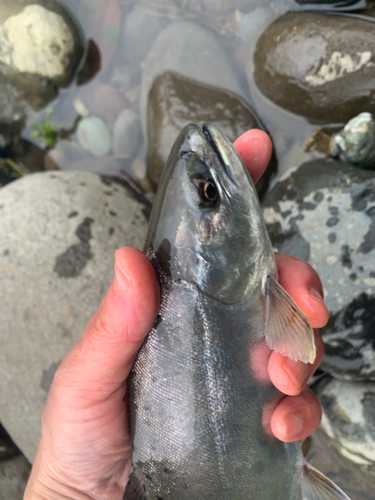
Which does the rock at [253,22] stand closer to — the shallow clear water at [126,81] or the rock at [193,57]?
the shallow clear water at [126,81]

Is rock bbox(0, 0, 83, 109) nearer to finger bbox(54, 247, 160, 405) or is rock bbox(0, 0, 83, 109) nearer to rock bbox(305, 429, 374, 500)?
finger bbox(54, 247, 160, 405)

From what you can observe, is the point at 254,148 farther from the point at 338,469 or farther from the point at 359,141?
the point at 338,469

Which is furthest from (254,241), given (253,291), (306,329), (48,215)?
(48,215)

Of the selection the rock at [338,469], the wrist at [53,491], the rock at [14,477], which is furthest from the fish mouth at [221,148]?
the rock at [14,477]

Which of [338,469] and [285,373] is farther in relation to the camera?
[338,469]

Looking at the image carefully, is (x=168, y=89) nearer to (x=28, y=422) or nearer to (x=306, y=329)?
(x=306, y=329)

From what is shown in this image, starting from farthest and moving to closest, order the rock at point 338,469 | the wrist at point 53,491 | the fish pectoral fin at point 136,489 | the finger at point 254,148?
the rock at point 338,469, the wrist at point 53,491, the finger at point 254,148, the fish pectoral fin at point 136,489

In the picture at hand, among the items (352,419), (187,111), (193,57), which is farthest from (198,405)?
(193,57)
